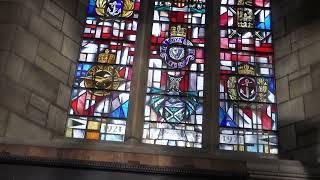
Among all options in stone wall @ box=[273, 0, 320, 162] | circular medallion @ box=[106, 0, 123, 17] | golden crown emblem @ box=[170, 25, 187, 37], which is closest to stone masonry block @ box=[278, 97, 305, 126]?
stone wall @ box=[273, 0, 320, 162]

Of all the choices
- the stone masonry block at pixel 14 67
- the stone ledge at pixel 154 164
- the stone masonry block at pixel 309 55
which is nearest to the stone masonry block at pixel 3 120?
the stone ledge at pixel 154 164

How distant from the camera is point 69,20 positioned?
23.1 feet

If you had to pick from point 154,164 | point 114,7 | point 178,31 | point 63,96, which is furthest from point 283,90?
point 63,96

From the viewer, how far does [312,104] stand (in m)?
6.31

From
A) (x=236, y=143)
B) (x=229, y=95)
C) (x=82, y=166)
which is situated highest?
(x=229, y=95)

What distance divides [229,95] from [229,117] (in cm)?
29

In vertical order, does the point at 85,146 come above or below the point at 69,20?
below

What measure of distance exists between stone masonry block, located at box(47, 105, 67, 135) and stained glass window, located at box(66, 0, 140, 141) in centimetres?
10

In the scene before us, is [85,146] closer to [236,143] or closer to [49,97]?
[49,97]

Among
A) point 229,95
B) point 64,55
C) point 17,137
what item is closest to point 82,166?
point 17,137

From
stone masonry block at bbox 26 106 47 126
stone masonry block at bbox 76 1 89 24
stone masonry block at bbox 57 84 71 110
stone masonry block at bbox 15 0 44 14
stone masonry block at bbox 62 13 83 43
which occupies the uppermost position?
stone masonry block at bbox 76 1 89 24

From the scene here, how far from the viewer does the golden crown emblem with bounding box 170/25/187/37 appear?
7.29 metres

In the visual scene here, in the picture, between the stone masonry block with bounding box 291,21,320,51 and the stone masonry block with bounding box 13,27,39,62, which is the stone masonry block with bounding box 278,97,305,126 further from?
the stone masonry block with bounding box 13,27,39,62

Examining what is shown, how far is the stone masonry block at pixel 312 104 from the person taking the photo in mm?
6249
